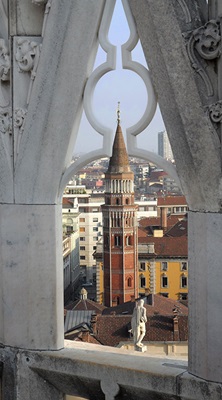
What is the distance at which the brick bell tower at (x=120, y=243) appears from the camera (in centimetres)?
3688

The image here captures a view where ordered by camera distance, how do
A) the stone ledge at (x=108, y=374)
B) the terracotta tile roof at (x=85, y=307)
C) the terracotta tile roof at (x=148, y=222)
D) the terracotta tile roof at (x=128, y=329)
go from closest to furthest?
the stone ledge at (x=108, y=374)
the terracotta tile roof at (x=128, y=329)
the terracotta tile roof at (x=85, y=307)
the terracotta tile roof at (x=148, y=222)

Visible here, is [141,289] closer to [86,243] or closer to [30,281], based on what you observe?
[86,243]

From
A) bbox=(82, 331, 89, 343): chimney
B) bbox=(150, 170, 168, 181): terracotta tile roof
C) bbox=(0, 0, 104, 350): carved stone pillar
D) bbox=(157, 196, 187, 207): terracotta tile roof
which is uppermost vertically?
bbox=(150, 170, 168, 181): terracotta tile roof

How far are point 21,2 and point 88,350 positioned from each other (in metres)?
1.02

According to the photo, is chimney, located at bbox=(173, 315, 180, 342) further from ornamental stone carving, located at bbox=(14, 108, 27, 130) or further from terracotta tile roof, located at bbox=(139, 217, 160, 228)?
terracotta tile roof, located at bbox=(139, 217, 160, 228)

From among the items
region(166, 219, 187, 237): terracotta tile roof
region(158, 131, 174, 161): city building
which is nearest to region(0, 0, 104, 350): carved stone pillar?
region(158, 131, 174, 161): city building

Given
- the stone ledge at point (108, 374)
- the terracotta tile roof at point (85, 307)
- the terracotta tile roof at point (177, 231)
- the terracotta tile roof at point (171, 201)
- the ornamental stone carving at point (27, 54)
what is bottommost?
the terracotta tile roof at point (85, 307)

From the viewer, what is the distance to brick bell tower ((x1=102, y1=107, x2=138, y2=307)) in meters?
36.9

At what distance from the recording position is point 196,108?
1.68m

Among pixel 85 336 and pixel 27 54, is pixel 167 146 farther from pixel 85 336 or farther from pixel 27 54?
pixel 85 336

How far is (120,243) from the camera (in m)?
37.9

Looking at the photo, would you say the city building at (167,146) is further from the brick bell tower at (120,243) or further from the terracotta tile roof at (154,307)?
the brick bell tower at (120,243)

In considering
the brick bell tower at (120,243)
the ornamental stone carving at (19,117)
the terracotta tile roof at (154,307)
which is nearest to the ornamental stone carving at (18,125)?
the ornamental stone carving at (19,117)

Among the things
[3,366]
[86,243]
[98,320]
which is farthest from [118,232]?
[3,366]
